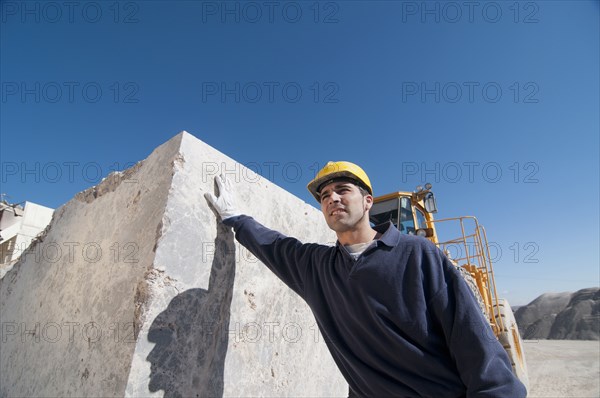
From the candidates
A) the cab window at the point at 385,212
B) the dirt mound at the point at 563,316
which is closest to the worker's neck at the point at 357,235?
the cab window at the point at 385,212

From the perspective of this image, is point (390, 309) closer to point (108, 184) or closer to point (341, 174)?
point (341, 174)

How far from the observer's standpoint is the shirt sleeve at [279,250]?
1965 mm

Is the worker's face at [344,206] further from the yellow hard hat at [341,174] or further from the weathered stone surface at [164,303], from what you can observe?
the weathered stone surface at [164,303]

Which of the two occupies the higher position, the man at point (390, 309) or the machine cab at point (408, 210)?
the machine cab at point (408, 210)

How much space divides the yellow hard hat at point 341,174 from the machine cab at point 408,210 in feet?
15.8

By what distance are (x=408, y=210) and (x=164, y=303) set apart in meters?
5.87

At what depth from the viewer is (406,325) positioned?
1.43m

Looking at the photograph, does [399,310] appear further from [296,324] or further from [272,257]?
[296,324]

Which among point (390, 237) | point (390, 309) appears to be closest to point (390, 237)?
point (390, 237)

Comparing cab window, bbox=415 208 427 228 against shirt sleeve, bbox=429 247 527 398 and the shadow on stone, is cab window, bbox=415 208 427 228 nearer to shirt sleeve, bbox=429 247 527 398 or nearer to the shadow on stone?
the shadow on stone

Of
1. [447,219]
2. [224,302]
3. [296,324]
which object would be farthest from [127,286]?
[447,219]

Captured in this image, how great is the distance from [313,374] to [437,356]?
5.17 feet

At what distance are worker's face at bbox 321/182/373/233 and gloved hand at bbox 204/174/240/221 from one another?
0.61 metres

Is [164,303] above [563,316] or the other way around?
the other way around
